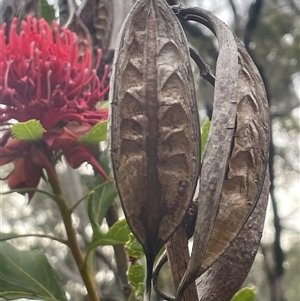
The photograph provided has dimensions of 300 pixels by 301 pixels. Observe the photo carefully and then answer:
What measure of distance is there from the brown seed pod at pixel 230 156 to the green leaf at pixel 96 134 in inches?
12.4

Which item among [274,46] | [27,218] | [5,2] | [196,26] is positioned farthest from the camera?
[27,218]

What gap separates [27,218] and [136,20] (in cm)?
608

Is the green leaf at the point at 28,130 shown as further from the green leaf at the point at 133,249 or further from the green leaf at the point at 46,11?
the green leaf at the point at 46,11

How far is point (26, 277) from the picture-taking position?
0.78 metres

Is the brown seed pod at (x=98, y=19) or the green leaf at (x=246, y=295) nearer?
the green leaf at (x=246, y=295)

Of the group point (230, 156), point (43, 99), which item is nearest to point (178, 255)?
point (230, 156)

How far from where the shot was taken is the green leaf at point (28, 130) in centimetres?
66

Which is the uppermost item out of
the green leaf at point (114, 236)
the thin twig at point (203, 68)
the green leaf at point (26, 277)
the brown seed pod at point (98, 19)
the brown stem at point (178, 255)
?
the thin twig at point (203, 68)

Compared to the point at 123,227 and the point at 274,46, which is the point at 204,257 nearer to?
the point at 123,227

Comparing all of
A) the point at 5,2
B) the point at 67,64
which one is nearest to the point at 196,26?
the point at 5,2

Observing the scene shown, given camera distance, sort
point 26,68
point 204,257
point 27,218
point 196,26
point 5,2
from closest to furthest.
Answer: point 204,257
point 26,68
point 5,2
point 196,26
point 27,218

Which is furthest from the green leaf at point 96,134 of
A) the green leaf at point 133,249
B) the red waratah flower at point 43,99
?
the green leaf at point 133,249

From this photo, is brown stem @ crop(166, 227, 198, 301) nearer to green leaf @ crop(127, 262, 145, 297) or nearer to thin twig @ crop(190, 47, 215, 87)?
thin twig @ crop(190, 47, 215, 87)

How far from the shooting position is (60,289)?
0.76 meters
